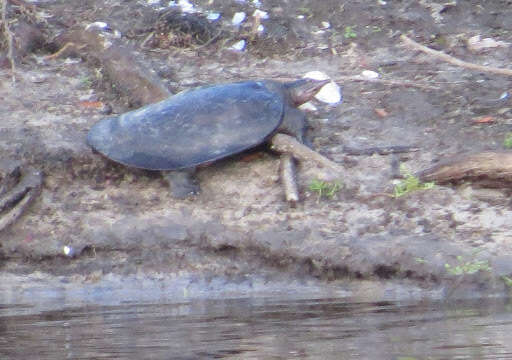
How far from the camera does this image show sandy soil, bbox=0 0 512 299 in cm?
614

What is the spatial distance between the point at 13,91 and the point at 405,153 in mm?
2543

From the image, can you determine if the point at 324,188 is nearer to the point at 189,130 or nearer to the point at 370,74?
the point at 189,130

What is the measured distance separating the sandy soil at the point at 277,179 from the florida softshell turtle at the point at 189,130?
0.20 meters

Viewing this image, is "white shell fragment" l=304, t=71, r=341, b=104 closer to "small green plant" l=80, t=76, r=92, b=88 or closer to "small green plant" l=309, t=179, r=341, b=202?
"small green plant" l=309, t=179, r=341, b=202

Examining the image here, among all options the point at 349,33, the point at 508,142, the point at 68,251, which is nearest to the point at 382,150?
the point at 508,142

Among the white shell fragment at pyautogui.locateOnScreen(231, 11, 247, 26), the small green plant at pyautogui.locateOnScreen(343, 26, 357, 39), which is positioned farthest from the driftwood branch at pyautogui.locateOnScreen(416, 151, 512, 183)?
the white shell fragment at pyautogui.locateOnScreen(231, 11, 247, 26)

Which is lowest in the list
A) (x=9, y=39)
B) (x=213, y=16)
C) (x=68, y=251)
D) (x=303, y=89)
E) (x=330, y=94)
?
(x=68, y=251)

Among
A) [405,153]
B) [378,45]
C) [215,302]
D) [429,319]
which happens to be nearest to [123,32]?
[378,45]

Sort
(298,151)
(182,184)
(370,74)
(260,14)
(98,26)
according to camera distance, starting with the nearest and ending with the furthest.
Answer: (182,184) < (298,151) < (370,74) < (98,26) < (260,14)

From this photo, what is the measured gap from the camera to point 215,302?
5.93m

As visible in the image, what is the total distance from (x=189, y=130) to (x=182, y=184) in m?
0.31

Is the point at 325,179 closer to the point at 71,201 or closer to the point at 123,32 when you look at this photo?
the point at 71,201

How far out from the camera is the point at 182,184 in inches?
259

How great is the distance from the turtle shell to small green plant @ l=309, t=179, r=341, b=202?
387 mm
